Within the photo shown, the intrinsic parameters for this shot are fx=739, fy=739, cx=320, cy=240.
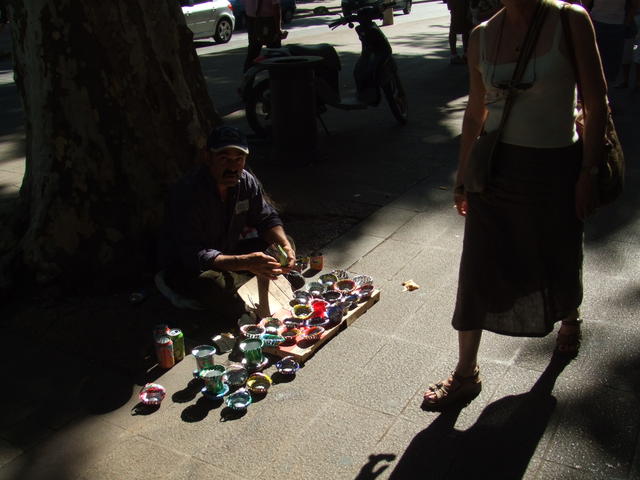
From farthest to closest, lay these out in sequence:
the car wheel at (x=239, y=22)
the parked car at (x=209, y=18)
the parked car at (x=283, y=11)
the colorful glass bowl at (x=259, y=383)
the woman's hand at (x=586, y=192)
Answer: the car wheel at (x=239, y=22) → the parked car at (x=283, y=11) → the parked car at (x=209, y=18) → the colorful glass bowl at (x=259, y=383) → the woman's hand at (x=586, y=192)

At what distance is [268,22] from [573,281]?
28.6 ft

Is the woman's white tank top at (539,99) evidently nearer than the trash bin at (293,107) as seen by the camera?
Yes

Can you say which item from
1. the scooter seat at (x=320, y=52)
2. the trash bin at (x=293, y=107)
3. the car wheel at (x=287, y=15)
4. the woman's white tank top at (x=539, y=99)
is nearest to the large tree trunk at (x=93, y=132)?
the trash bin at (x=293, y=107)

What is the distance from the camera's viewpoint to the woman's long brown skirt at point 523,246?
2914 mm

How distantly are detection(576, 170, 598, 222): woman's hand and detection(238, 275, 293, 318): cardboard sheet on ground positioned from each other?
1.77 meters

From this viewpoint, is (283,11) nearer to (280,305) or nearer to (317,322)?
(280,305)

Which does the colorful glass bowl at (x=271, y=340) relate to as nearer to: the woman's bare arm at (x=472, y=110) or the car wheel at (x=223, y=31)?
the woman's bare arm at (x=472, y=110)

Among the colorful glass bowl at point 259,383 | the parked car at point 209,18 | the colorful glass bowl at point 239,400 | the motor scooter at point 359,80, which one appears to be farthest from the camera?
the parked car at point 209,18

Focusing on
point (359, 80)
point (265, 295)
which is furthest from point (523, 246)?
point (359, 80)

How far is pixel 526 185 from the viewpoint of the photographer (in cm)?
292

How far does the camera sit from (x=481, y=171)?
9.62 ft

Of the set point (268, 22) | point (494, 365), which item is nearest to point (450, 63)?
point (268, 22)

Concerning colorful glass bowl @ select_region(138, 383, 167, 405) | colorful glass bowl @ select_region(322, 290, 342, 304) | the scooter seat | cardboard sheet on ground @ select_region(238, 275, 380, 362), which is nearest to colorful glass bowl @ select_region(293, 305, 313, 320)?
cardboard sheet on ground @ select_region(238, 275, 380, 362)

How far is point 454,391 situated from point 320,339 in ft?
2.78
